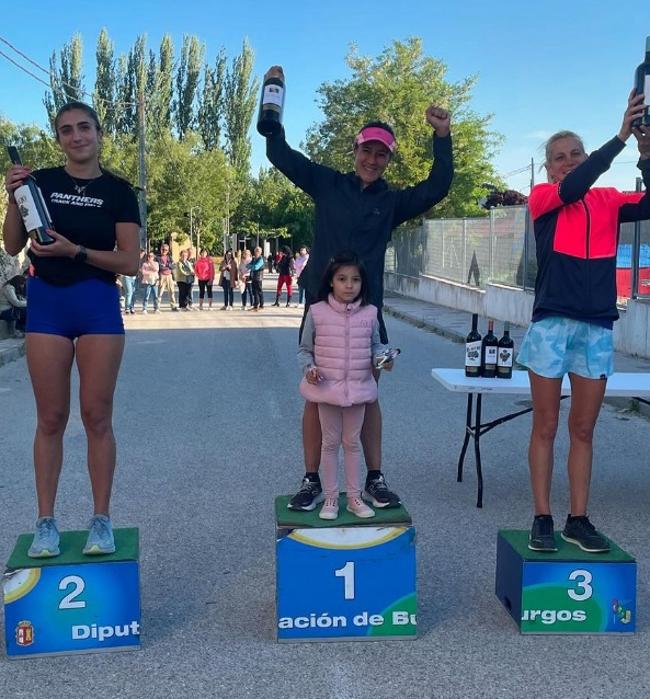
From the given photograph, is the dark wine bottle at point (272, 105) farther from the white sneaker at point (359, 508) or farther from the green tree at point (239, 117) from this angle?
the green tree at point (239, 117)

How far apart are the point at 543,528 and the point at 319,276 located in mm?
1628

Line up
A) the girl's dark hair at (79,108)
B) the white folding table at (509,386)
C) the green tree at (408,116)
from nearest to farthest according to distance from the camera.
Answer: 1. the girl's dark hair at (79,108)
2. the white folding table at (509,386)
3. the green tree at (408,116)

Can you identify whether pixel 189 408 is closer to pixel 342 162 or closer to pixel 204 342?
pixel 204 342

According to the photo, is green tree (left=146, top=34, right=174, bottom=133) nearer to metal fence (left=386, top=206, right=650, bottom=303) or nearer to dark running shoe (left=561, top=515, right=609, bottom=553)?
metal fence (left=386, top=206, right=650, bottom=303)

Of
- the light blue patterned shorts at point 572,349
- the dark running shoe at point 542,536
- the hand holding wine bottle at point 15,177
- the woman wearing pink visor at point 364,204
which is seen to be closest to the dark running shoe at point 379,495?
the woman wearing pink visor at point 364,204

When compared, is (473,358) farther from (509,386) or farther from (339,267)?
(339,267)

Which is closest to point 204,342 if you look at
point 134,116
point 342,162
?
point 342,162

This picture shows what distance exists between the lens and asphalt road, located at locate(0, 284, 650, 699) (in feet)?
10.8

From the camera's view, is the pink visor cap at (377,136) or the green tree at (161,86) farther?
the green tree at (161,86)

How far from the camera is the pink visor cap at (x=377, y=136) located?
4246mm

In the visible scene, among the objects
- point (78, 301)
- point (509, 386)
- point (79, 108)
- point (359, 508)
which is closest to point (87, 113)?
point (79, 108)

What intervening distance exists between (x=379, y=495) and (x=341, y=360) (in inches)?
26.8

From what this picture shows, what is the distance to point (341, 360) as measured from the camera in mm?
4004

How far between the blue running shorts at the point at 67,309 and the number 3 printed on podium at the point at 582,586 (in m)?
2.28
